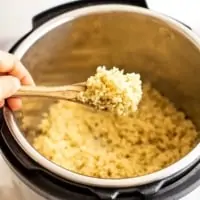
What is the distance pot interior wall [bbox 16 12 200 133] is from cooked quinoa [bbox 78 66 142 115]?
5.3 inches

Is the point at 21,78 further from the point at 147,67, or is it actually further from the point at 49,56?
the point at 147,67

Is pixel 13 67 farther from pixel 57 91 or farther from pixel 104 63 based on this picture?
pixel 104 63

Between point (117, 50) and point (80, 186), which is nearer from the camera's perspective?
point (80, 186)

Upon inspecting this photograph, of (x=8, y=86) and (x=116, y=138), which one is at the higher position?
(x=8, y=86)

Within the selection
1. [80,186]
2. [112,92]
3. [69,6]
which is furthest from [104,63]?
[80,186]

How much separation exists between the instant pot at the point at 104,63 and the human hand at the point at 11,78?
0.02m

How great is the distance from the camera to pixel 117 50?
967mm

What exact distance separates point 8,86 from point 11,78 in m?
0.01

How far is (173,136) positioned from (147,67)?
0.45 feet

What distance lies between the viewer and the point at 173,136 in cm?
93

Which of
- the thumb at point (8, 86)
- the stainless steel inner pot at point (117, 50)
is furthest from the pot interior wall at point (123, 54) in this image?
the thumb at point (8, 86)

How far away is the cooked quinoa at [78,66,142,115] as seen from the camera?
0.74 m

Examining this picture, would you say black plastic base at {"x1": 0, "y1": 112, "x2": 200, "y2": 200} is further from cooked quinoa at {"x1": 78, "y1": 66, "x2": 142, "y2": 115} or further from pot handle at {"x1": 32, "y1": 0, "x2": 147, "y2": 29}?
pot handle at {"x1": 32, "y1": 0, "x2": 147, "y2": 29}

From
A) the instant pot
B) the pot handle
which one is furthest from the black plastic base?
the pot handle
